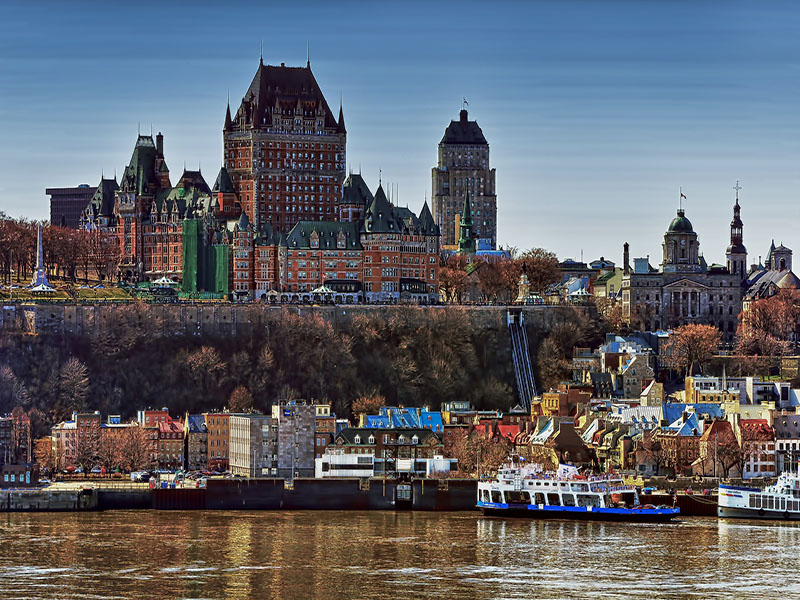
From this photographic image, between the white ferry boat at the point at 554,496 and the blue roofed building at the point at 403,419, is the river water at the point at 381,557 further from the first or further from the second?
the blue roofed building at the point at 403,419

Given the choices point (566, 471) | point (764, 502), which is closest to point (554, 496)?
point (566, 471)

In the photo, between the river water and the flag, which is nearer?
the river water

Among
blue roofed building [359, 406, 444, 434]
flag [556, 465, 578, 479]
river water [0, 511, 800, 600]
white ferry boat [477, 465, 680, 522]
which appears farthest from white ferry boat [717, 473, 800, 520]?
blue roofed building [359, 406, 444, 434]

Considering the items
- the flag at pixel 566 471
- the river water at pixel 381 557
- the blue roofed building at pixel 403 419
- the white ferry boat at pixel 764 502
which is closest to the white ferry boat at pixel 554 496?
the flag at pixel 566 471

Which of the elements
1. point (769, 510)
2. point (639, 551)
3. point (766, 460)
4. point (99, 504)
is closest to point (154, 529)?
point (99, 504)

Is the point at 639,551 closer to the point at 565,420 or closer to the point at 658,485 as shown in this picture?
the point at 658,485

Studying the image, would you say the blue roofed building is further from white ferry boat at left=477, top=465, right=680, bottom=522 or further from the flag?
white ferry boat at left=477, top=465, right=680, bottom=522
